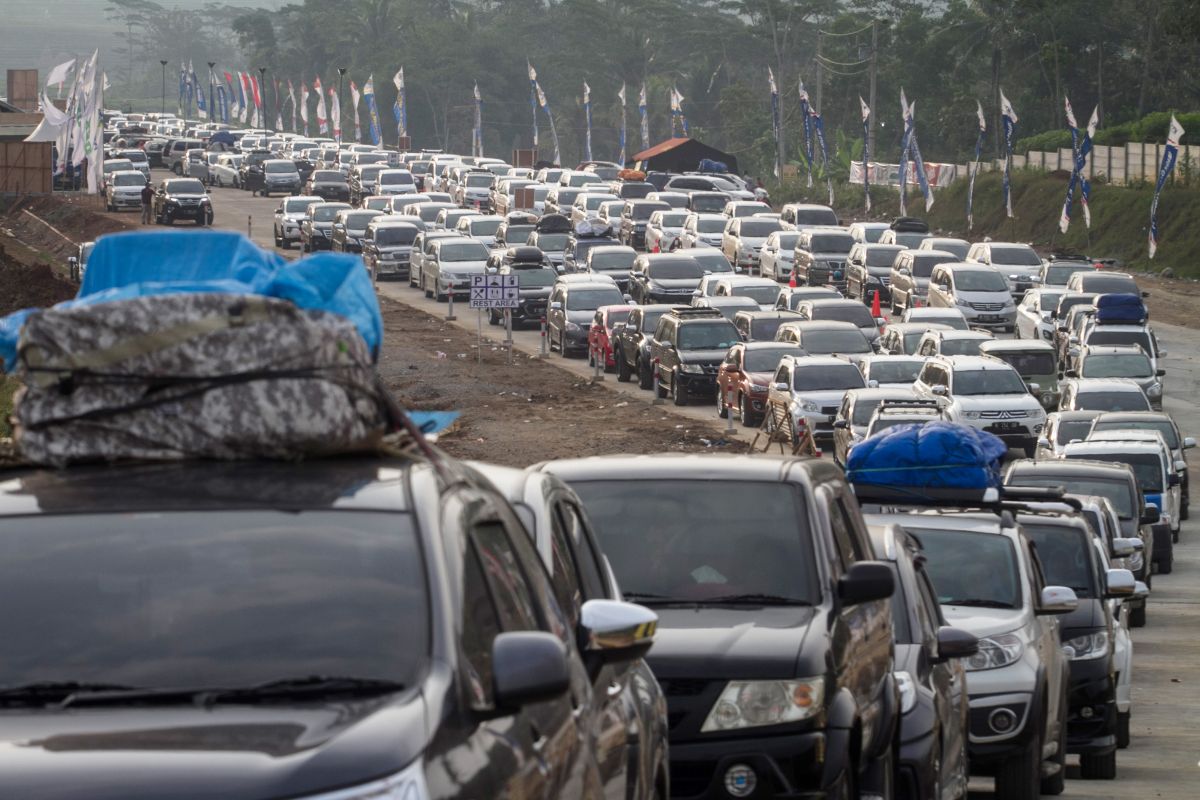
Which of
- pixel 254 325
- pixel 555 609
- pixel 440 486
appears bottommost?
pixel 555 609

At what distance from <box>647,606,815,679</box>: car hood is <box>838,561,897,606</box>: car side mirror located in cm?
19

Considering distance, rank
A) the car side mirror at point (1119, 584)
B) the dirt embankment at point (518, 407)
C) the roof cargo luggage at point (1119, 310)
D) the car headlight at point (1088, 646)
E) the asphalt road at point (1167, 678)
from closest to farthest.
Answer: the asphalt road at point (1167, 678), the car side mirror at point (1119, 584), the car headlight at point (1088, 646), the dirt embankment at point (518, 407), the roof cargo luggage at point (1119, 310)

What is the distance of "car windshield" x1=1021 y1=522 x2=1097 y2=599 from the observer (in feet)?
52.0

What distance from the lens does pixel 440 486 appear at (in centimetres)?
546

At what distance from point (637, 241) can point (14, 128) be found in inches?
1094

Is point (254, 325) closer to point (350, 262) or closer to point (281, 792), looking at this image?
point (350, 262)

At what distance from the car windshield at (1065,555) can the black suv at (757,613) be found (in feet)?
20.5

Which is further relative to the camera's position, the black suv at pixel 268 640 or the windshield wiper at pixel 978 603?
the windshield wiper at pixel 978 603

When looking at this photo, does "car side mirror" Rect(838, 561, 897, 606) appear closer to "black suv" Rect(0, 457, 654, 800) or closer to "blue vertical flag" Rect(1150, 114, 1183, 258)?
"black suv" Rect(0, 457, 654, 800)

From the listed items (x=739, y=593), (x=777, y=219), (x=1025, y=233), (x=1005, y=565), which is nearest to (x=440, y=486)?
(x=739, y=593)

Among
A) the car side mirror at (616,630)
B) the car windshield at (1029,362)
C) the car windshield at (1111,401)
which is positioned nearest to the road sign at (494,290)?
the car windshield at (1029,362)

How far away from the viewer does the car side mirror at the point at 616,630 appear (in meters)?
5.99

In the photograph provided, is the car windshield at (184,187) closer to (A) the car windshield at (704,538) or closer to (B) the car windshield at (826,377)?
(B) the car windshield at (826,377)

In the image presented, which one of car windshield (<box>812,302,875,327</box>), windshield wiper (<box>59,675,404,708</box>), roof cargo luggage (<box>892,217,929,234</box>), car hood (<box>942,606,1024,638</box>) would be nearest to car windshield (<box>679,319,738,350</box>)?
car windshield (<box>812,302,875,327</box>)
